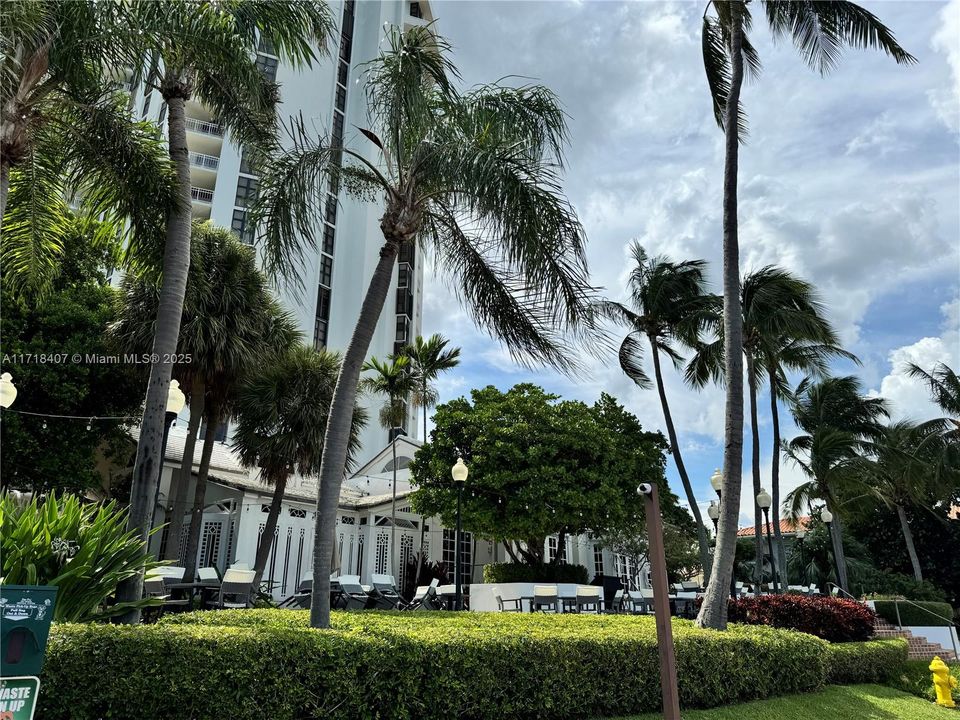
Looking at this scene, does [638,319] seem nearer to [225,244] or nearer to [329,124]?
[225,244]

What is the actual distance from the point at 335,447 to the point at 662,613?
14.3 feet

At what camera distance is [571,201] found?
817 cm

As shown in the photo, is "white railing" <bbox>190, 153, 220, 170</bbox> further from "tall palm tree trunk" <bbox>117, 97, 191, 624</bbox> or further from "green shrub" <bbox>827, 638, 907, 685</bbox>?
"green shrub" <bbox>827, 638, 907, 685</bbox>

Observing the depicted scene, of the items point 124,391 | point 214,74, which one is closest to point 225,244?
point 124,391

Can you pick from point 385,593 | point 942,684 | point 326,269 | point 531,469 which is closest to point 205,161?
point 326,269

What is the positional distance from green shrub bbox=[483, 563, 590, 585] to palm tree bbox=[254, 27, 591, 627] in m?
12.9

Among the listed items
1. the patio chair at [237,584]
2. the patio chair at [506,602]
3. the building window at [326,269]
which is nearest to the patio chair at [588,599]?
the patio chair at [506,602]

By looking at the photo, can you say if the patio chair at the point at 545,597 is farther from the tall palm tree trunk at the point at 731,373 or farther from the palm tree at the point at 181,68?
the palm tree at the point at 181,68

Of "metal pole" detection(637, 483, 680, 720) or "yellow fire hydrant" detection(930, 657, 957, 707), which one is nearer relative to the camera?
"metal pole" detection(637, 483, 680, 720)

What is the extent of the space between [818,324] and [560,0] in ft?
38.6

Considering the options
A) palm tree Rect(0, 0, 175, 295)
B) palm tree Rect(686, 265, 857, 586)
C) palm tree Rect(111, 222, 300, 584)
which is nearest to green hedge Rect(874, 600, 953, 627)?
palm tree Rect(686, 265, 857, 586)

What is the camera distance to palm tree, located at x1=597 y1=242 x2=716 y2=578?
67.8 feet

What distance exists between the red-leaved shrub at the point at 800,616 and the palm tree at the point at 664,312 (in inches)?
282

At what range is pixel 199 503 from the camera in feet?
58.2
